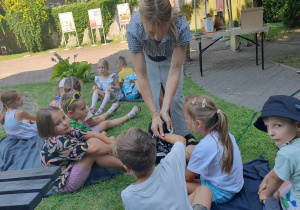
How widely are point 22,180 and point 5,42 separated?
17965 mm

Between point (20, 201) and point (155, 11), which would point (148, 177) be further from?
point (155, 11)

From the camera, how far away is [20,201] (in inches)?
63.5

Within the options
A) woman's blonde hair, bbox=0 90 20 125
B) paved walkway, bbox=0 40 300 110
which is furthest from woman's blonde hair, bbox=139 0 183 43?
paved walkway, bbox=0 40 300 110

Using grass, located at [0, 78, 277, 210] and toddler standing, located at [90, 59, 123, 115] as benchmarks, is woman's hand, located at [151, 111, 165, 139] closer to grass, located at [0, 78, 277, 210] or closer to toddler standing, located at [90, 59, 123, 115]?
grass, located at [0, 78, 277, 210]

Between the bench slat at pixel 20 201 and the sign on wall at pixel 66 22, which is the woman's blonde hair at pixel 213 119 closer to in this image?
the bench slat at pixel 20 201

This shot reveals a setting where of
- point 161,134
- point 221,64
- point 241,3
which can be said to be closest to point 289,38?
point 221,64

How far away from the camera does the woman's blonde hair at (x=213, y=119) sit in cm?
199

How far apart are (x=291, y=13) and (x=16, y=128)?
35.0ft

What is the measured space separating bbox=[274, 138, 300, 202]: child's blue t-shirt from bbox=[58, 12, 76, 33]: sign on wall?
15800mm

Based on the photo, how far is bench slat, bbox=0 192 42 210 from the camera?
158 cm

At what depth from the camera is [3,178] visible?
195 centimetres

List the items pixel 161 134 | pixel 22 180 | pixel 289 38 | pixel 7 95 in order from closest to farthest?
1. pixel 22 180
2. pixel 161 134
3. pixel 7 95
4. pixel 289 38

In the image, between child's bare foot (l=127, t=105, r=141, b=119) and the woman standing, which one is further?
child's bare foot (l=127, t=105, r=141, b=119)

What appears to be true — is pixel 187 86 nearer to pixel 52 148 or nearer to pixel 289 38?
pixel 52 148
